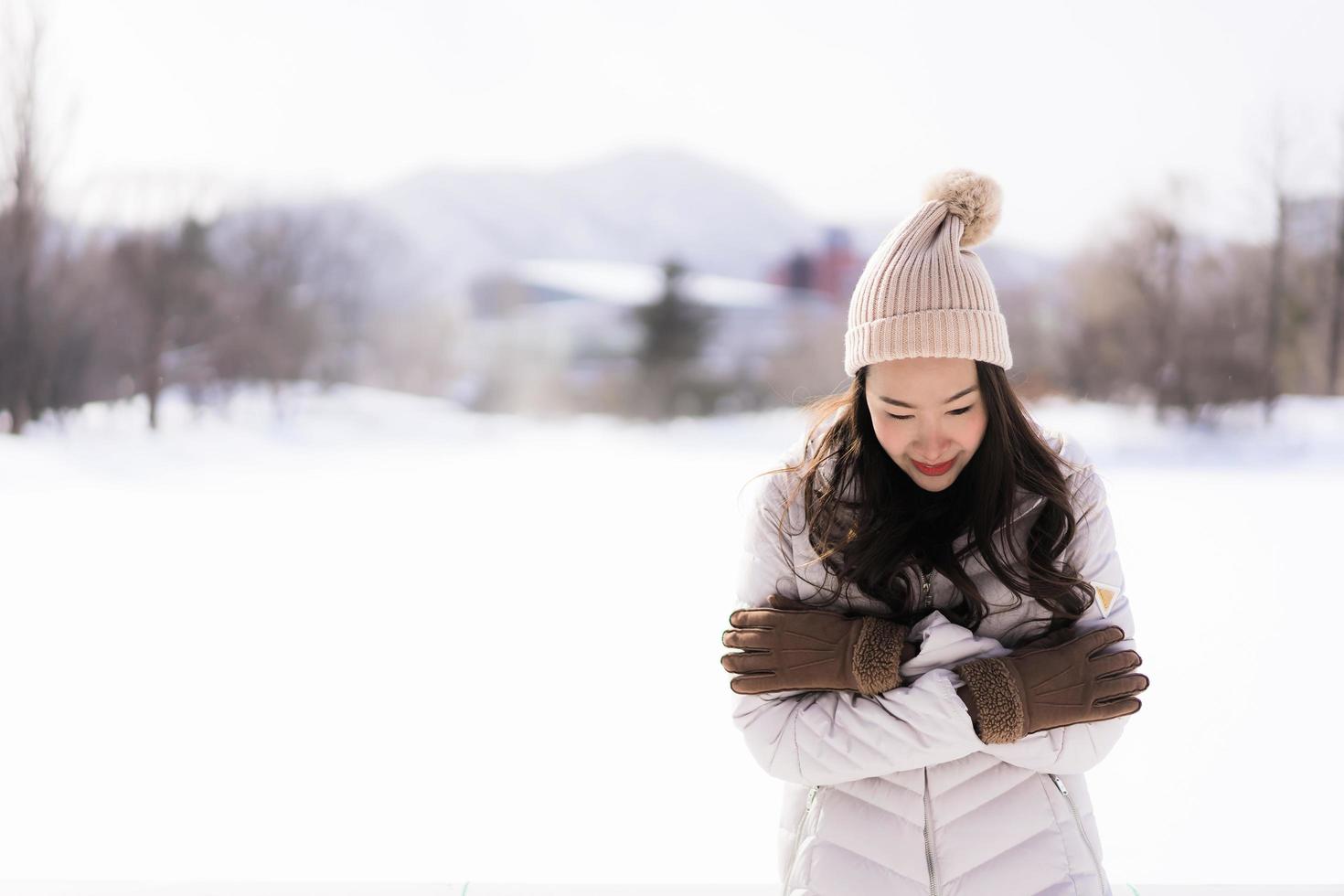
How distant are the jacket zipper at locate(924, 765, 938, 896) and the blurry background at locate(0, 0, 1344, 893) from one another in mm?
936

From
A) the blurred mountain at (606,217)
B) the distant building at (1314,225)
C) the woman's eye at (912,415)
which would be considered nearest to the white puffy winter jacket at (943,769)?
the woman's eye at (912,415)

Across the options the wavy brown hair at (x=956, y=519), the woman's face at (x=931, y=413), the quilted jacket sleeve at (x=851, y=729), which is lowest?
the quilted jacket sleeve at (x=851, y=729)

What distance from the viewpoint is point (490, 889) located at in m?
1.32

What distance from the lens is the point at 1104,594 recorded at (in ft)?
2.65

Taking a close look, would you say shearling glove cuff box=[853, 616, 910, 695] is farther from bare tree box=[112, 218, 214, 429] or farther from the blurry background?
bare tree box=[112, 218, 214, 429]

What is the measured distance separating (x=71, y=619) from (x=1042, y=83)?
502cm

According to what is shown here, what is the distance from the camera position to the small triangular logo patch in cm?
81

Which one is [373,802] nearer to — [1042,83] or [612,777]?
[612,777]

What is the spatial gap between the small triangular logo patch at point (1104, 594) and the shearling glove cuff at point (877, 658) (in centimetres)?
17

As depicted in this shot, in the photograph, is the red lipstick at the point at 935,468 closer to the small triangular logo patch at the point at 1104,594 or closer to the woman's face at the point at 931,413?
the woman's face at the point at 931,413

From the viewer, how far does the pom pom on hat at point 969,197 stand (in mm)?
795

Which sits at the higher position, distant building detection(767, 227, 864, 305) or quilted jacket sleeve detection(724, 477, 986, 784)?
distant building detection(767, 227, 864, 305)

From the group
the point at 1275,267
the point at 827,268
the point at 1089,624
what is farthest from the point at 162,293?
the point at 1275,267

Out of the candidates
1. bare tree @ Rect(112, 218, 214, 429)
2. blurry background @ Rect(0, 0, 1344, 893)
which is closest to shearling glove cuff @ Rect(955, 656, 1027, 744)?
blurry background @ Rect(0, 0, 1344, 893)
